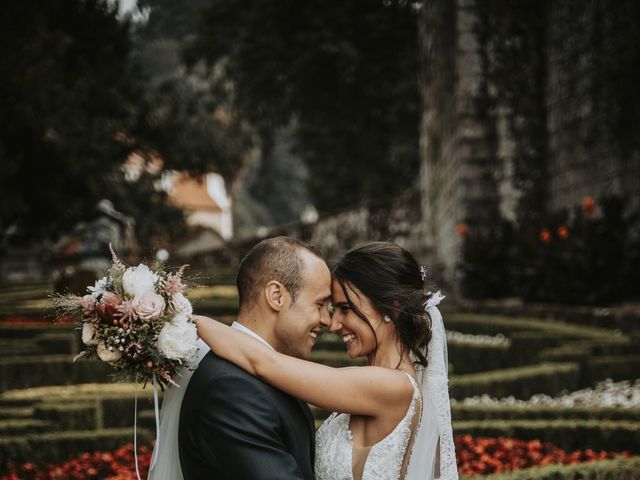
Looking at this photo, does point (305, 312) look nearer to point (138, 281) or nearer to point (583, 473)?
point (138, 281)

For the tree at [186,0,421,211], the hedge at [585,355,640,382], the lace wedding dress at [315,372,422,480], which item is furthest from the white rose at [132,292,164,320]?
the tree at [186,0,421,211]

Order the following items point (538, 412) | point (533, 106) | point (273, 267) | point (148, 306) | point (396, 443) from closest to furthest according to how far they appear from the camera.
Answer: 1. point (148, 306)
2. point (273, 267)
3. point (396, 443)
4. point (538, 412)
5. point (533, 106)

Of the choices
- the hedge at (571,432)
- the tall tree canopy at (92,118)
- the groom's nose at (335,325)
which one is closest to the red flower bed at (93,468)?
the hedge at (571,432)

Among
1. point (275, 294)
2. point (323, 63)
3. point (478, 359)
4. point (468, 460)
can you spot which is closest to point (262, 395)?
point (275, 294)

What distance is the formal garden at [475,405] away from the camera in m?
5.71

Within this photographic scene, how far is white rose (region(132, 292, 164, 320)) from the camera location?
8.77 feet

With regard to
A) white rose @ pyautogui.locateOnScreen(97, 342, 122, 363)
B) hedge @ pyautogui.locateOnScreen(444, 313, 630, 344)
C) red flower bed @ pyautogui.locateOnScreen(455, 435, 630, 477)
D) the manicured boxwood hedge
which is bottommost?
red flower bed @ pyautogui.locateOnScreen(455, 435, 630, 477)

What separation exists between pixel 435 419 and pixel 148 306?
1227 millimetres

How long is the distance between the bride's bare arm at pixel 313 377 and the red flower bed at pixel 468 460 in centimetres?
258

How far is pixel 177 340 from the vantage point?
264 cm

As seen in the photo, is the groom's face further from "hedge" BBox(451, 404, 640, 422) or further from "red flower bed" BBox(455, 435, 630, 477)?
"hedge" BBox(451, 404, 640, 422)

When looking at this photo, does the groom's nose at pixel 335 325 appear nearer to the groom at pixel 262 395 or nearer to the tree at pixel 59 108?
the groom at pixel 262 395

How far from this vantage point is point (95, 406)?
21.8 feet

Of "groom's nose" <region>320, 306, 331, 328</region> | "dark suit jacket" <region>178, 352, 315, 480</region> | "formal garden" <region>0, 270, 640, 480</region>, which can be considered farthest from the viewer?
"formal garden" <region>0, 270, 640, 480</region>
